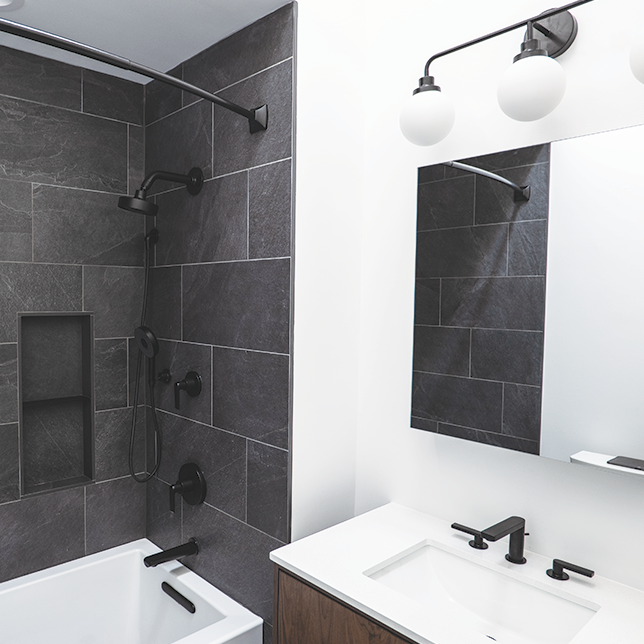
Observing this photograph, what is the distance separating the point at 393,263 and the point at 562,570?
986 mm

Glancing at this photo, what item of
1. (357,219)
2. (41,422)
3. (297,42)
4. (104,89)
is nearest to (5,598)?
(41,422)

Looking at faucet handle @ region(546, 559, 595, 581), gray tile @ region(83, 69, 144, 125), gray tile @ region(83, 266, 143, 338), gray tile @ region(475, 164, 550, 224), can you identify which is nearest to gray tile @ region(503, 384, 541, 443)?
faucet handle @ region(546, 559, 595, 581)

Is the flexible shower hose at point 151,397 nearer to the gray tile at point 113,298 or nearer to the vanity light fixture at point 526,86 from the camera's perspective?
the gray tile at point 113,298

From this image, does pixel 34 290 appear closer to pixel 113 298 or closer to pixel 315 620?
pixel 113 298

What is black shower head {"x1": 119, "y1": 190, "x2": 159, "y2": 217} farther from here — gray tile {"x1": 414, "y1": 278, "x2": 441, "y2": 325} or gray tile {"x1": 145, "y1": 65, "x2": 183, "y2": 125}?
gray tile {"x1": 414, "y1": 278, "x2": 441, "y2": 325}

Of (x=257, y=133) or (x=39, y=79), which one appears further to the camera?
(x=39, y=79)

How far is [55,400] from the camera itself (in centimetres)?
214

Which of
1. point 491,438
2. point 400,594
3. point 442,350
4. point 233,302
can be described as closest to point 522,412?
point 491,438

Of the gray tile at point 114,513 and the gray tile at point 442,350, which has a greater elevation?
the gray tile at point 442,350

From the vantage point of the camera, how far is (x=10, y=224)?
194 centimetres

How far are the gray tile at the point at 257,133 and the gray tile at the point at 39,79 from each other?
2.12 feet

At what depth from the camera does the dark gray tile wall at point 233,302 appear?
1.66 meters

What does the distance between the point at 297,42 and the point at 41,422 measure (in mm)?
1676

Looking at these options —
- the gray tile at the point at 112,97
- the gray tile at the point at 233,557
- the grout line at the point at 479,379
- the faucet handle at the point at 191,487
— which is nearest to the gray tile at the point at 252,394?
the faucet handle at the point at 191,487
